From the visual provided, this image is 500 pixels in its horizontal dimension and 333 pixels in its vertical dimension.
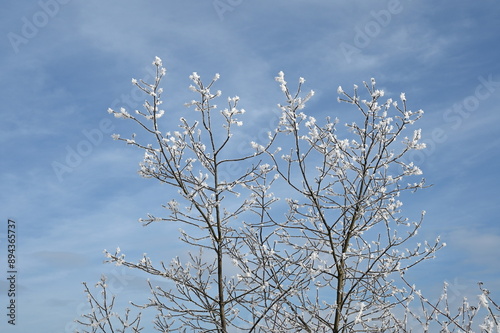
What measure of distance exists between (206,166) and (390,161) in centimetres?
243

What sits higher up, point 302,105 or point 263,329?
point 302,105

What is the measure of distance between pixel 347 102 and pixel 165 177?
2547mm

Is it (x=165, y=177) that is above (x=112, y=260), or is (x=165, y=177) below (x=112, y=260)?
above

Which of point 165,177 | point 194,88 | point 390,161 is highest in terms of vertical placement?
point 194,88

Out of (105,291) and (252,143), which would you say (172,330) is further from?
(252,143)

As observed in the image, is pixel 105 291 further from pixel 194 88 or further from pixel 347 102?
pixel 347 102

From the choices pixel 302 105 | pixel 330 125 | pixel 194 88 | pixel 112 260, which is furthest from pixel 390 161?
pixel 112 260

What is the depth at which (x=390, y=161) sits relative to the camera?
19.6 feet

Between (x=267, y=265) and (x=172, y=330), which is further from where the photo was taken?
(x=172, y=330)

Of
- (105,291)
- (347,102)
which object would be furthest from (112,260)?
(347,102)

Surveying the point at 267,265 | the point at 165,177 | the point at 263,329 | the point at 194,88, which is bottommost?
the point at 263,329

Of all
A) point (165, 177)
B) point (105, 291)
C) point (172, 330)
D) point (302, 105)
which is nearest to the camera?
point (302, 105)

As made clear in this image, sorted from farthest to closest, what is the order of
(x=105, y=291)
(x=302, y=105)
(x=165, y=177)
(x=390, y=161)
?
1. (x=105, y=291)
2. (x=165, y=177)
3. (x=390, y=161)
4. (x=302, y=105)

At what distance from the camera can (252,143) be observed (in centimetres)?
616
